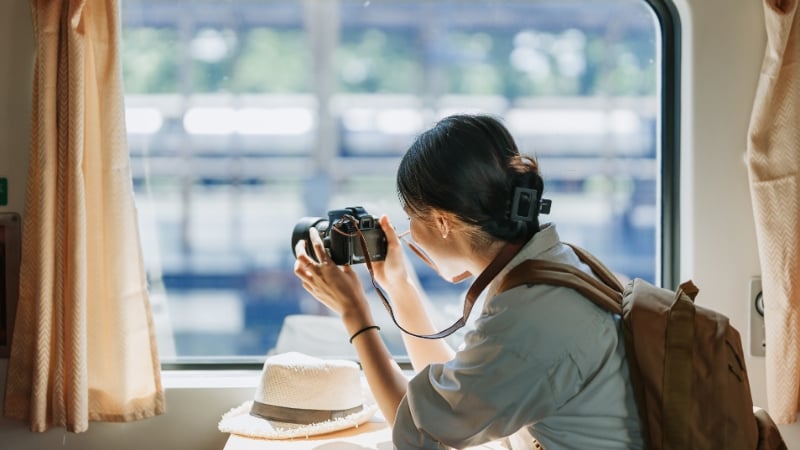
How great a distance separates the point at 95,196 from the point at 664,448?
1393 millimetres

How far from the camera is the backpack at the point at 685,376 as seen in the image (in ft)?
4.00

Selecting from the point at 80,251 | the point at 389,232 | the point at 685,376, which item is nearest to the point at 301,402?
the point at 389,232

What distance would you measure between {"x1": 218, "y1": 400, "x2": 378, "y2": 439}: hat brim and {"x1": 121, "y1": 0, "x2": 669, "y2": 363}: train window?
0.33 metres

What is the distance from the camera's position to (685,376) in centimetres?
122

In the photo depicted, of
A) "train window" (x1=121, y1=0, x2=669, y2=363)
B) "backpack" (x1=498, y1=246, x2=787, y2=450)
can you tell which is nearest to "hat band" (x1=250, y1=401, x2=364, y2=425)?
"train window" (x1=121, y1=0, x2=669, y2=363)

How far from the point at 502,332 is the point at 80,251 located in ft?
3.60

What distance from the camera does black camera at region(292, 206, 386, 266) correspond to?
5.33 ft

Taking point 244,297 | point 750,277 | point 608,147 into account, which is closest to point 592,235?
point 608,147

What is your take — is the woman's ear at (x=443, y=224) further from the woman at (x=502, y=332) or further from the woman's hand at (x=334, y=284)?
the woman's hand at (x=334, y=284)

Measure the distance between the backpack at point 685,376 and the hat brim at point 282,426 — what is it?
32.0 inches

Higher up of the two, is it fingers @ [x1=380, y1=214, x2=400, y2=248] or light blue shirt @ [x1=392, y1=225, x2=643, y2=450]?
fingers @ [x1=380, y1=214, x2=400, y2=248]

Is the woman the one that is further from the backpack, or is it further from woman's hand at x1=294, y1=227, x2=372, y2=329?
woman's hand at x1=294, y1=227, x2=372, y2=329

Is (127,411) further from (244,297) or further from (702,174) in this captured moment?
(702,174)

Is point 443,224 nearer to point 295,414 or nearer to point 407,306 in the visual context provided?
point 407,306
